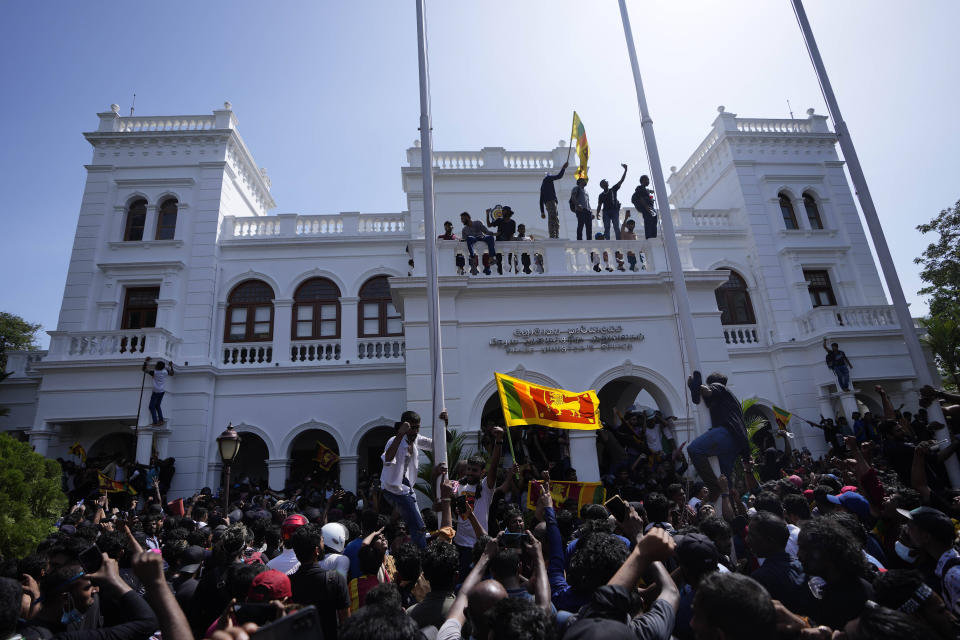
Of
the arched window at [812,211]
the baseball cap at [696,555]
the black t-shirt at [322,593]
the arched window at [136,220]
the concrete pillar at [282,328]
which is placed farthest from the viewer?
the arched window at [812,211]

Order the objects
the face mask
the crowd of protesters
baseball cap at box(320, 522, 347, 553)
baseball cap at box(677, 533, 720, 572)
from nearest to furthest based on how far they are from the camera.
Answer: the crowd of protesters
baseball cap at box(677, 533, 720, 572)
the face mask
baseball cap at box(320, 522, 347, 553)

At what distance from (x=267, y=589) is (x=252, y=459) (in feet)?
51.3

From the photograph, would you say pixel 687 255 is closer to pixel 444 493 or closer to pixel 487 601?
pixel 444 493

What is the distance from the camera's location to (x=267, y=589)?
9.14 feet

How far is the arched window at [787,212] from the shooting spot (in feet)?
64.3

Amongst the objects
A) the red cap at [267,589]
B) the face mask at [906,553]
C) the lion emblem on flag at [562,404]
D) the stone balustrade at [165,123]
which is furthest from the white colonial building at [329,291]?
the red cap at [267,589]

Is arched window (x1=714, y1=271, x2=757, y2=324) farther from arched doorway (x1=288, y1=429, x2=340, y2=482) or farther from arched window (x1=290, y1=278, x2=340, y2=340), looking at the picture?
arched doorway (x1=288, y1=429, x2=340, y2=482)

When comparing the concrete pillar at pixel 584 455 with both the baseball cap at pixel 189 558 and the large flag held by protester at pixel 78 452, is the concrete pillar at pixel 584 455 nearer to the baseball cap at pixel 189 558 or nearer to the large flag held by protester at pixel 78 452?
the baseball cap at pixel 189 558

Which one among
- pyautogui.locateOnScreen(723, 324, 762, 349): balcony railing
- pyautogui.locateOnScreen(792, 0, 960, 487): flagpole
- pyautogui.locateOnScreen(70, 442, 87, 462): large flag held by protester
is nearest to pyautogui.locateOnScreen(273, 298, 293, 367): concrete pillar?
pyautogui.locateOnScreen(70, 442, 87, 462): large flag held by protester

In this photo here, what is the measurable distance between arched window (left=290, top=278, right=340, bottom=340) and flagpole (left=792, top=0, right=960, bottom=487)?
1382cm

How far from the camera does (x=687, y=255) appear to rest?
1210 cm

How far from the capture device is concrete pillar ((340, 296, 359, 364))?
16.5 meters

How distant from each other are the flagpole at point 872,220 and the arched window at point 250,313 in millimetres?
15477

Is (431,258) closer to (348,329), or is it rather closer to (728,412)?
(728,412)
